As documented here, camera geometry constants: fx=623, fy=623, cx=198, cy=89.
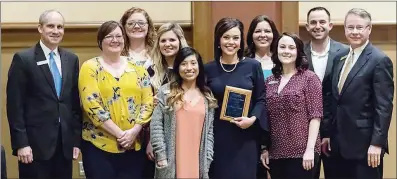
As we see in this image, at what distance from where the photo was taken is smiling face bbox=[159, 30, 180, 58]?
3.20 metres

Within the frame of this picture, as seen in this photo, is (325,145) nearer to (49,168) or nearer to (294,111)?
(294,111)

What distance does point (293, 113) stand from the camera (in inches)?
123

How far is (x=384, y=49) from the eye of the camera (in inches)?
180

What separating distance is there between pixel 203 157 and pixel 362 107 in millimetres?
888

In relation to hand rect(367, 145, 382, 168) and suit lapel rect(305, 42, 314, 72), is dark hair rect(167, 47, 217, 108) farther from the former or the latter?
hand rect(367, 145, 382, 168)

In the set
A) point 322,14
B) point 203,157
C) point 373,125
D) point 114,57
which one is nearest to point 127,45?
point 114,57

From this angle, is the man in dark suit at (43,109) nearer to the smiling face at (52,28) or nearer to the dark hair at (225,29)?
the smiling face at (52,28)

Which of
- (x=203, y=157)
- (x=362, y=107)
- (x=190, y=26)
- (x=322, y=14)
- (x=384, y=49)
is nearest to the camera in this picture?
(x=203, y=157)

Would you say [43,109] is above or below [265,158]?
above

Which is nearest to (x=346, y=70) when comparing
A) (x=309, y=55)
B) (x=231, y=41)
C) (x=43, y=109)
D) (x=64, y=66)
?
(x=309, y=55)

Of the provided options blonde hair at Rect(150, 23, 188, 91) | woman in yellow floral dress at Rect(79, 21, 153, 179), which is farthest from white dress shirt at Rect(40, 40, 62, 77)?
blonde hair at Rect(150, 23, 188, 91)

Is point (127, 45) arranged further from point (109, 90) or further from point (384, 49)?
point (384, 49)

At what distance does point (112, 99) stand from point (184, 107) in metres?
0.36

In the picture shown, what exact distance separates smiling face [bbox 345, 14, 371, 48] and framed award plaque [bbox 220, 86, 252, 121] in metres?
0.66
